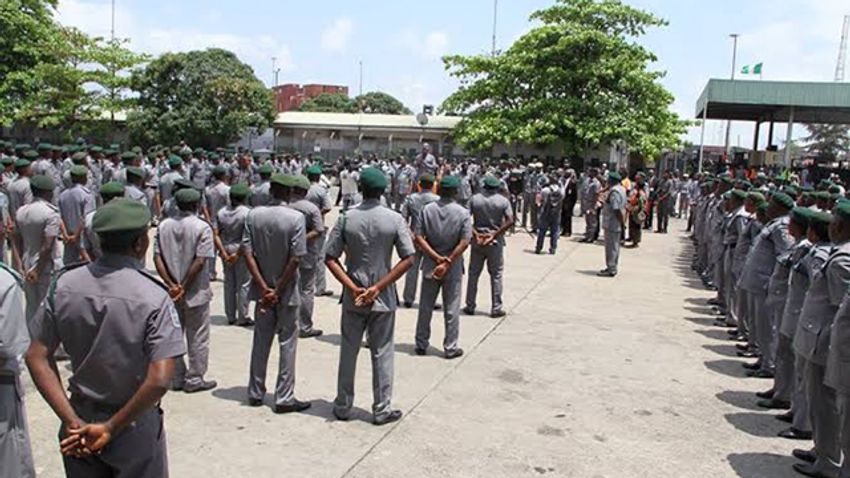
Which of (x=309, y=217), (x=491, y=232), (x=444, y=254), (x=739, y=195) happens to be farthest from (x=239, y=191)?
(x=739, y=195)

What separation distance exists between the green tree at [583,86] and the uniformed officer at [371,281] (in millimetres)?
25430

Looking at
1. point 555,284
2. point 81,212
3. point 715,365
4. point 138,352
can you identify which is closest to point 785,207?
point 715,365

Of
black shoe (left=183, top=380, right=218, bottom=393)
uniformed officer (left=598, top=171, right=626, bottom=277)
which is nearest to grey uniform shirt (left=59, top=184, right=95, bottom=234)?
black shoe (left=183, top=380, right=218, bottom=393)

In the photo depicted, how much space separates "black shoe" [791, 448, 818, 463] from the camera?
554 centimetres

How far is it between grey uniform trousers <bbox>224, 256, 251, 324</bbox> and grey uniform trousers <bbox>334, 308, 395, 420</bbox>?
3338 mm

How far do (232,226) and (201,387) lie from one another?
8.46ft

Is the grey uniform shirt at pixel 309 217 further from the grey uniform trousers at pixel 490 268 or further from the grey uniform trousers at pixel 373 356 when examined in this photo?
the grey uniform trousers at pixel 373 356

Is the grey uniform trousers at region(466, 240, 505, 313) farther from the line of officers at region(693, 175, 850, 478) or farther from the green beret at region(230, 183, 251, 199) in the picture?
the green beret at region(230, 183, 251, 199)

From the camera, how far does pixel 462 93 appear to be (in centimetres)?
3484

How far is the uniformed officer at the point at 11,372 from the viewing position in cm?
305

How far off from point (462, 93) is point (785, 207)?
91.4 ft

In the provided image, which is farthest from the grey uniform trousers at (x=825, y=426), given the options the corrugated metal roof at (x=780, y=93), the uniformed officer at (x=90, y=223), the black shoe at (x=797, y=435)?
the corrugated metal roof at (x=780, y=93)

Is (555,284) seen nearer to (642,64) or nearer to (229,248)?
(229,248)

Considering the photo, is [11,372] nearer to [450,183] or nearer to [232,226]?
[450,183]
